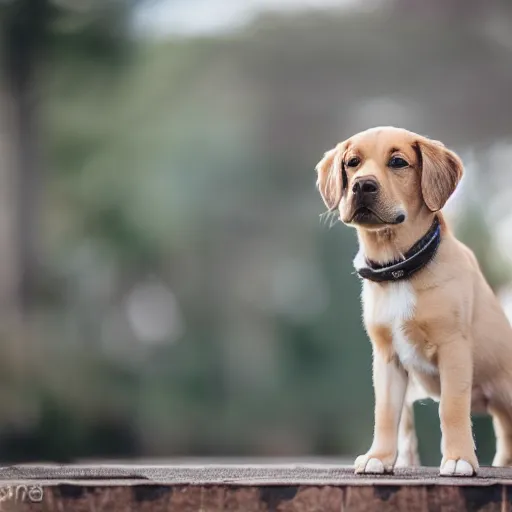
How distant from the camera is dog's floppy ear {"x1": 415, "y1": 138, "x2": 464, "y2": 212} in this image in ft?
8.93

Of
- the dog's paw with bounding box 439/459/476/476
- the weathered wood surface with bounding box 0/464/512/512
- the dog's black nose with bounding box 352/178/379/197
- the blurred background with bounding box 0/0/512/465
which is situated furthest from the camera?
the blurred background with bounding box 0/0/512/465

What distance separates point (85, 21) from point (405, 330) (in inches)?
375

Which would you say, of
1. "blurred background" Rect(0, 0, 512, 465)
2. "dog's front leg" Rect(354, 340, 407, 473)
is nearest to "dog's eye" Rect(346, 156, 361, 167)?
"dog's front leg" Rect(354, 340, 407, 473)

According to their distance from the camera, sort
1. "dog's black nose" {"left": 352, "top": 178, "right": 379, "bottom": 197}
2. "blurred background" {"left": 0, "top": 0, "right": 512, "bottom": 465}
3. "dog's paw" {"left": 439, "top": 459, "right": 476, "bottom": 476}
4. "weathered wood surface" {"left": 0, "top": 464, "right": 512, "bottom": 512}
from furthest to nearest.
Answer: "blurred background" {"left": 0, "top": 0, "right": 512, "bottom": 465} → "dog's black nose" {"left": 352, "top": 178, "right": 379, "bottom": 197} → "dog's paw" {"left": 439, "top": 459, "right": 476, "bottom": 476} → "weathered wood surface" {"left": 0, "top": 464, "right": 512, "bottom": 512}

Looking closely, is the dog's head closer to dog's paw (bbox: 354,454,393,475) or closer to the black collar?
the black collar

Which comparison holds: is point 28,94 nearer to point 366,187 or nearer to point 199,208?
point 199,208

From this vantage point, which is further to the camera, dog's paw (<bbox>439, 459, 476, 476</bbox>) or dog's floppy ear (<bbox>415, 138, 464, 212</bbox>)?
dog's floppy ear (<bbox>415, 138, 464, 212</bbox>)

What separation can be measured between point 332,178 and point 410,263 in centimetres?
31

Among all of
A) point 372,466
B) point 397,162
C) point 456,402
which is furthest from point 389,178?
point 372,466

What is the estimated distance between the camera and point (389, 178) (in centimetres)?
270

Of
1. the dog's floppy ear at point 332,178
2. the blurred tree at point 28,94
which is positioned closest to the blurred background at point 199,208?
the blurred tree at point 28,94

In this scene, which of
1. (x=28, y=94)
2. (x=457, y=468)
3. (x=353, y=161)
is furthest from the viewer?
(x=28, y=94)

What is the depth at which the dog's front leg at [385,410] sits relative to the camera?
2713 mm

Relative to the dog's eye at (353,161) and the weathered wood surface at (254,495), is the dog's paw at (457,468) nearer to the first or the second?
the weathered wood surface at (254,495)
